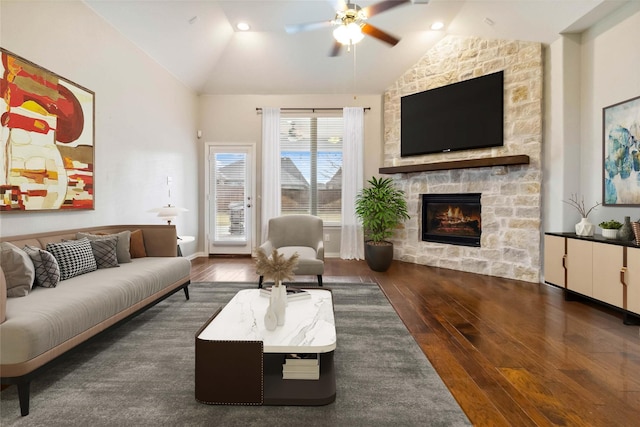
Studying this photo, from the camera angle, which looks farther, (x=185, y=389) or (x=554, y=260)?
Result: (x=554, y=260)

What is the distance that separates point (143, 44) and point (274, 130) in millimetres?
2449

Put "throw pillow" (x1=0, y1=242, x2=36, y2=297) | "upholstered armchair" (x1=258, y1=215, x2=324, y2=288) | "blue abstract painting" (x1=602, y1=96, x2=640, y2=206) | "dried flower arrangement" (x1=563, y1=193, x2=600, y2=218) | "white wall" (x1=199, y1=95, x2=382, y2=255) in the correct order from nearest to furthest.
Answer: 1. "throw pillow" (x1=0, y1=242, x2=36, y2=297)
2. "blue abstract painting" (x1=602, y1=96, x2=640, y2=206)
3. "dried flower arrangement" (x1=563, y1=193, x2=600, y2=218)
4. "upholstered armchair" (x1=258, y1=215, x2=324, y2=288)
5. "white wall" (x1=199, y1=95, x2=382, y2=255)

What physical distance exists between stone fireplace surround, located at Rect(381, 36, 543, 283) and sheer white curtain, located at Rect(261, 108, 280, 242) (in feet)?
6.77

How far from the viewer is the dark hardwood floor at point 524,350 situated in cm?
167

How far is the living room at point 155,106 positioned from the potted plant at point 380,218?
1795 millimetres

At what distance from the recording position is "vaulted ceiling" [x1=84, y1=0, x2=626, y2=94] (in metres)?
3.77

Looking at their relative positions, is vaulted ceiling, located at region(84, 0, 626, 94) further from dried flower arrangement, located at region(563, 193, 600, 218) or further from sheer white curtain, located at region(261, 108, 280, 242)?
dried flower arrangement, located at region(563, 193, 600, 218)

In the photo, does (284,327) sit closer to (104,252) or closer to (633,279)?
(104,252)

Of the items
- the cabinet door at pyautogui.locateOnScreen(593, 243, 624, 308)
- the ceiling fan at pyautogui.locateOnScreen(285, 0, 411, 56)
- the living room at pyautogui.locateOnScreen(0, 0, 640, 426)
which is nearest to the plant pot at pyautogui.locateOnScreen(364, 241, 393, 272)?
the living room at pyautogui.locateOnScreen(0, 0, 640, 426)

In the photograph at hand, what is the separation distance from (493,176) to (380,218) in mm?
1728

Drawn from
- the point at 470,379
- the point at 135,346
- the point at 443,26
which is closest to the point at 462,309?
the point at 470,379

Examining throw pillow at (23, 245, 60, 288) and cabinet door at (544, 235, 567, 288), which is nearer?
throw pillow at (23, 245, 60, 288)

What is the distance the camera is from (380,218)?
512 cm


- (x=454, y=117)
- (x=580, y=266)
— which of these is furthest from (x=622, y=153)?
(x=454, y=117)
